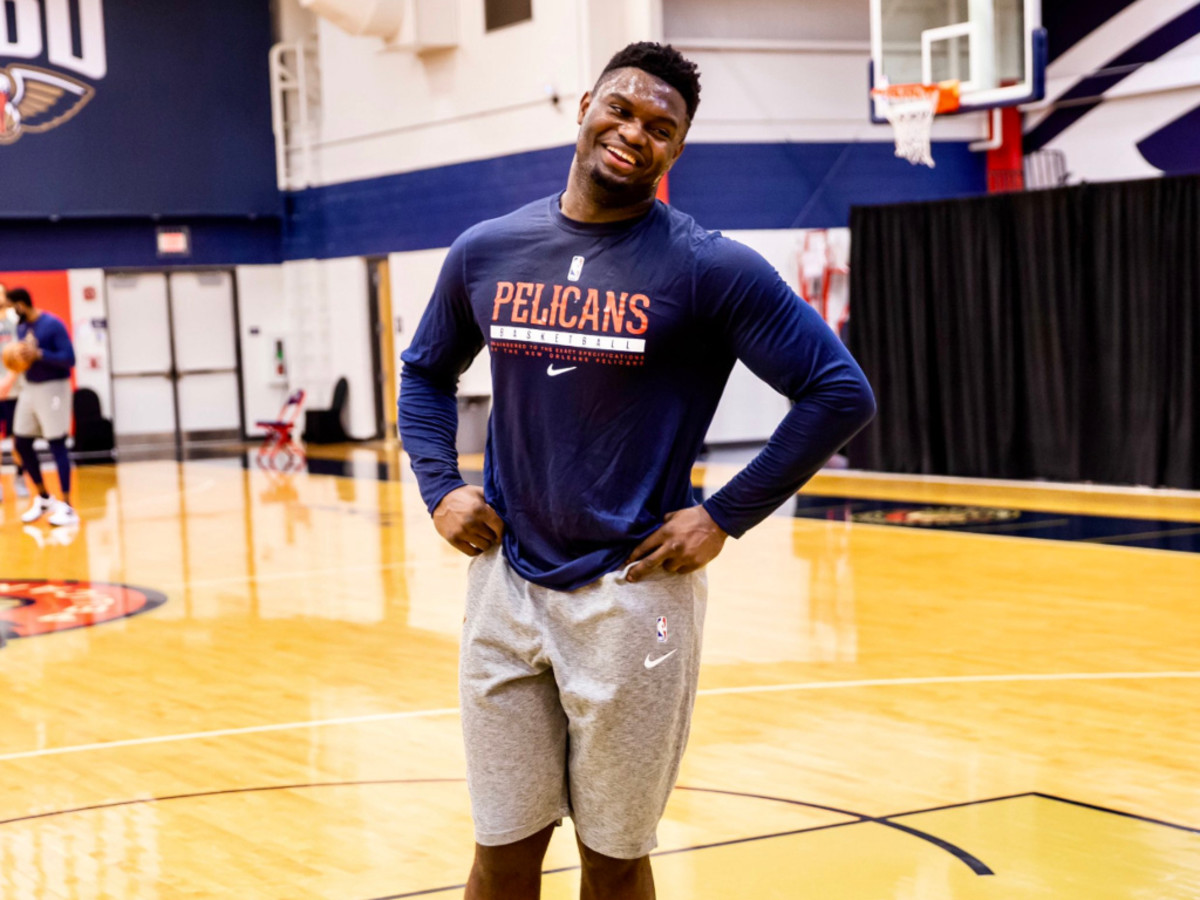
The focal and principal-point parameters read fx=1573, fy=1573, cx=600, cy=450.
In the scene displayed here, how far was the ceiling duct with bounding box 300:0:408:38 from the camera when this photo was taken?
17438 millimetres

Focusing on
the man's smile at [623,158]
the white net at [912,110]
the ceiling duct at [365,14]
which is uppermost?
the ceiling duct at [365,14]

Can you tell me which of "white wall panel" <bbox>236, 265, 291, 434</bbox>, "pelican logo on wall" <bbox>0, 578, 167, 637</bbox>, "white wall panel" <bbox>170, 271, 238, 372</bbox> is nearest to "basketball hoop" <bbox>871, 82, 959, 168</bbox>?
"pelican logo on wall" <bbox>0, 578, 167, 637</bbox>

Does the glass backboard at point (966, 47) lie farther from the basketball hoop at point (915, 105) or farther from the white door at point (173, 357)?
the white door at point (173, 357)

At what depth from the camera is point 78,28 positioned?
19.7m

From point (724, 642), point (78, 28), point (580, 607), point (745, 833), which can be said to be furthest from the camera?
point (78, 28)

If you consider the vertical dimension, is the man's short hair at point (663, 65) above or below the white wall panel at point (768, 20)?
below

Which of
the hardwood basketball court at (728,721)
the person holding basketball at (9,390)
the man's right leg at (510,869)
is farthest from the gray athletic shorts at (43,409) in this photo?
the man's right leg at (510,869)

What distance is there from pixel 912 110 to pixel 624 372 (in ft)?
38.9

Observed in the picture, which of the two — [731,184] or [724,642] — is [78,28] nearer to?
[731,184]

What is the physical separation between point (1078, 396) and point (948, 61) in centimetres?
329

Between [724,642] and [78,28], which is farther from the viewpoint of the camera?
[78,28]

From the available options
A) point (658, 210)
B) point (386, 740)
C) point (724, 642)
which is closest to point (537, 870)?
point (658, 210)

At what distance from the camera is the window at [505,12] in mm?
16656

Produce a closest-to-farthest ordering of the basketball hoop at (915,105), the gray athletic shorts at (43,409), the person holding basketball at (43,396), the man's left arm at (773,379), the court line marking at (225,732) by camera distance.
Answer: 1. the man's left arm at (773,379)
2. the court line marking at (225,732)
3. the person holding basketball at (43,396)
4. the gray athletic shorts at (43,409)
5. the basketball hoop at (915,105)
